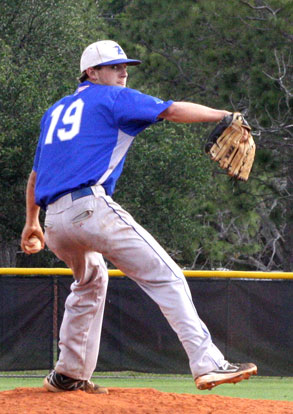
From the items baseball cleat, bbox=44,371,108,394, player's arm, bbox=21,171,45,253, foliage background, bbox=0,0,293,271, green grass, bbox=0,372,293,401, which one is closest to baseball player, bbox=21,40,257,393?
player's arm, bbox=21,171,45,253

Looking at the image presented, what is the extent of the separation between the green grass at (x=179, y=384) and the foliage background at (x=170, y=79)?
956 centimetres

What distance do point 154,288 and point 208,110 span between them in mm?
1072

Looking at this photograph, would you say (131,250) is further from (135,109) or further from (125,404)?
(125,404)

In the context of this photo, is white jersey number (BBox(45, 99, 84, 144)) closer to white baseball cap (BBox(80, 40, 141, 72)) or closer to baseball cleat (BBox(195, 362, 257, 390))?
white baseball cap (BBox(80, 40, 141, 72))

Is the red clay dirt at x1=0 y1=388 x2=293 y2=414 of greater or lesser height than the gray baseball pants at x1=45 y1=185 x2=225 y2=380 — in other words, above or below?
below

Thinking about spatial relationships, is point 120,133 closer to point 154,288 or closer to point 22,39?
point 154,288

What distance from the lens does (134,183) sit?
65.1 ft

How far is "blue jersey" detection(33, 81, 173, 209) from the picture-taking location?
4.50m

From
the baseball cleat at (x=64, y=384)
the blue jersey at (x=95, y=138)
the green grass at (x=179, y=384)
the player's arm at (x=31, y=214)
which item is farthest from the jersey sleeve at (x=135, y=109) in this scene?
the green grass at (x=179, y=384)

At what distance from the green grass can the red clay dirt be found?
272 cm

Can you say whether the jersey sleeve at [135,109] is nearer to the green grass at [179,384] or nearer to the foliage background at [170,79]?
the green grass at [179,384]

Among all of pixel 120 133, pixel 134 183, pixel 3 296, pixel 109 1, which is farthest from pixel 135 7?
pixel 120 133

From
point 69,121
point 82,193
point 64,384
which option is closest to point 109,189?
point 82,193

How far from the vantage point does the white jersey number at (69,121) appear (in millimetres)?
4664
